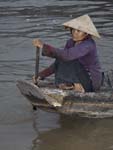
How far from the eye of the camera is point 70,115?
7012mm

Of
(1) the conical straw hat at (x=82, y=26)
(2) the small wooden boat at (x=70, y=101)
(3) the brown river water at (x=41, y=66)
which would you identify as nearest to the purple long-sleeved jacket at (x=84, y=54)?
(1) the conical straw hat at (x=82, y=26)

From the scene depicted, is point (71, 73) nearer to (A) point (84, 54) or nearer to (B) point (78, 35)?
(A) point (84, 54)

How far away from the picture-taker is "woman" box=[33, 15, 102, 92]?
271 inches

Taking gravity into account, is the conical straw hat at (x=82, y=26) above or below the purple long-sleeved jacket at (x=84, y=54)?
above

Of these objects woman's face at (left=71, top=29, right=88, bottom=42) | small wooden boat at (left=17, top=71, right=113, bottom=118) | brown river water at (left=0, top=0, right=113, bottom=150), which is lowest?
brown river water at (left=0, top=0, right=113, bottom=150)

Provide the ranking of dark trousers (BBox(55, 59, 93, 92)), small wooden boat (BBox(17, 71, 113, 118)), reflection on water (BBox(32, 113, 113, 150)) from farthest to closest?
dark trousers (BBox(55, 59, 93, 92))
small wooden boat (BBox(17, 71, 113, 118))
reflection on water (BBox(32, 113, 113, 150))

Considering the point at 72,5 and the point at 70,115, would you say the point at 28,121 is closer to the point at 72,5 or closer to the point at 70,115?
the point at 70,115

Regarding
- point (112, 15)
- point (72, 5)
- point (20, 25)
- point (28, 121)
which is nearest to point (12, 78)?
point (28, 121)

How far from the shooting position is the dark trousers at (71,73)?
7070mm

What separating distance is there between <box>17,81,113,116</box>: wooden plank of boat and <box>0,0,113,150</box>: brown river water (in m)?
0.29

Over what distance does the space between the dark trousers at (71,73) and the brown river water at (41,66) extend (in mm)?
525

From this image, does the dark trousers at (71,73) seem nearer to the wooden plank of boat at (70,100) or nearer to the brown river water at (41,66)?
the wooden plank of boat at (70,100)

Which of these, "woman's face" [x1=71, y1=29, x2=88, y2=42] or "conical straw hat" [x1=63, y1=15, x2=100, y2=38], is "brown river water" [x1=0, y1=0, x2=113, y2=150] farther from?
"conical straw hat" [x1=63, y1=15, x2=100, y2=38]

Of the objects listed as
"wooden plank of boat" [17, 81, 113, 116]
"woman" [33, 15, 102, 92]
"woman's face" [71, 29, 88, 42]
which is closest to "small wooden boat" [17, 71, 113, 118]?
"wooden plank of boat" [17, 81, 113, 116]
